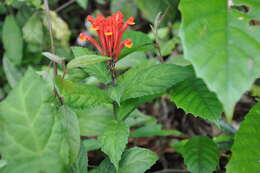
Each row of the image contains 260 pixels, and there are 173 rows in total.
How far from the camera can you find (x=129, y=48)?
1.12 metres

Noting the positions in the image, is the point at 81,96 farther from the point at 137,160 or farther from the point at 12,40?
the point at 12,40

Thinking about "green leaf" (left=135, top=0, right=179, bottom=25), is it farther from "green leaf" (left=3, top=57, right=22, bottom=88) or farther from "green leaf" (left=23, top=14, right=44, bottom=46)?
"green leaf" (left=3, top=57, right=22, bottom=88)

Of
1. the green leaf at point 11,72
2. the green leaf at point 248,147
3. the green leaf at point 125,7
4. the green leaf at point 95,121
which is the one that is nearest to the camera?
the green leaf at point 248,147

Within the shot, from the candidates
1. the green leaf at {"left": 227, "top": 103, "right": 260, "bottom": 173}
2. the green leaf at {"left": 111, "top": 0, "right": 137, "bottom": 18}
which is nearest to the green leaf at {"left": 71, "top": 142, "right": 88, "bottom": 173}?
the green leaf at {"left": 227, "top": 103, "right": 260, "bottom": 173}

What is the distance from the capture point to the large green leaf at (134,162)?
3.29ft

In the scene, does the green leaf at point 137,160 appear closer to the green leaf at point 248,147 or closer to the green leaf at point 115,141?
the green leaf at point 115,141

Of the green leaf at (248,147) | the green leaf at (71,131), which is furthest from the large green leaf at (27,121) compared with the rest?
the green leaf at (248,147)

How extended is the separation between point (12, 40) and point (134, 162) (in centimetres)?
146

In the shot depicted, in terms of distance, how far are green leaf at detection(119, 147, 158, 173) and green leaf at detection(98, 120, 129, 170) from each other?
8 cm

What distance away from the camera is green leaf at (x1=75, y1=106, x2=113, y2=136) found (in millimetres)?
1363

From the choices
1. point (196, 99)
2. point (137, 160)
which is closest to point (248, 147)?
point (196, 99)

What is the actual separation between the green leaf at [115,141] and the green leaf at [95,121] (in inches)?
11.5

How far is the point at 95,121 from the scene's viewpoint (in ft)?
4.55

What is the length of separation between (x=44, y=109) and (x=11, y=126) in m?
0.08
